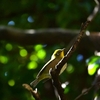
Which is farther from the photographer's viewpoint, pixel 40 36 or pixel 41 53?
pixel 41 53

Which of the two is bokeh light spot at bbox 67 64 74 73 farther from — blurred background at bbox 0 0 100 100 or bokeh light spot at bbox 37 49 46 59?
bokeh light spot at bbox 37 49 46 59

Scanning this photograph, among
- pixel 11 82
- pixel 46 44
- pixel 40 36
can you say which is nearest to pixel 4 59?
pixel 46 44

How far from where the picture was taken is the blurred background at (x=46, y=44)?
10.9 ft

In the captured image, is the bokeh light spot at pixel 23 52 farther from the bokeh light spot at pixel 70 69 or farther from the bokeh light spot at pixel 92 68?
the bokeh light spot at pixel 92 68

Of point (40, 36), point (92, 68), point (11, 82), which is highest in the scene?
point (40, 36)

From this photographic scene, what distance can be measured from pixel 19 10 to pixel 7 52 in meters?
0.47

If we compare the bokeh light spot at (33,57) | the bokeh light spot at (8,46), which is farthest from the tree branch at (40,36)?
the bokeh light spot at (8,46)

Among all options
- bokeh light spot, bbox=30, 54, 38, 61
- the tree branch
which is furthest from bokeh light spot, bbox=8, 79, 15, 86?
bokeh light spot, bbox=30, 54, 38, 61

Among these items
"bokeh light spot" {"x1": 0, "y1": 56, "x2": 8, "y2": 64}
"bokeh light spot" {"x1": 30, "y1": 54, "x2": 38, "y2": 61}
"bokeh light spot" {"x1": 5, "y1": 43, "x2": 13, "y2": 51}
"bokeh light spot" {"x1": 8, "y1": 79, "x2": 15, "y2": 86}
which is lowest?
"bokeh light spot" {"x1": 30, "y1": 54, "x2": 38, "y2": 61}

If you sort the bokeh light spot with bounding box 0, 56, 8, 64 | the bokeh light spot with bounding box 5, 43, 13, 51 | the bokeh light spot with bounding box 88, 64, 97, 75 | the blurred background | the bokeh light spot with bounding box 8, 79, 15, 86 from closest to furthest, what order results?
the bokeh light spot with bounding box 88, 64, 97, 75, the bokeh light spot with bounding box 8, 79, 15, 86, the blurred background, the bokeh light spot with bounding box 0, 56, 8, 64, the bokeh light spot with bounding box 5, 43, 13, 51

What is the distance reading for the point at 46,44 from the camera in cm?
334

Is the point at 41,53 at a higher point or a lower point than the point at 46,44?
lower

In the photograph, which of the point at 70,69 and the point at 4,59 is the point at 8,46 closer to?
the point at 4,59

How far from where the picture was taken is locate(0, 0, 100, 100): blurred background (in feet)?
10.9
